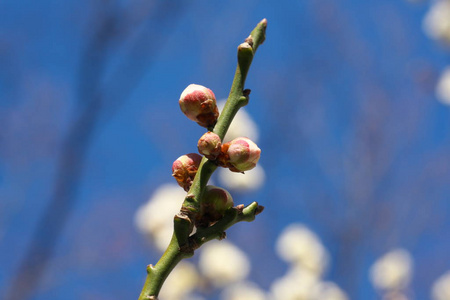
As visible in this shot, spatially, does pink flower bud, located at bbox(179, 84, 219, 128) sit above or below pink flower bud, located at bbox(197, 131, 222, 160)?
above

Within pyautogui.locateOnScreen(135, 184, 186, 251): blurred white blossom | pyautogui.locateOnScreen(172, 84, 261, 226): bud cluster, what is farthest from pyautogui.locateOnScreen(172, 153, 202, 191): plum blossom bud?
pyautogui.locateOnScreen(135, 184, 186, 251): blurred white blossom

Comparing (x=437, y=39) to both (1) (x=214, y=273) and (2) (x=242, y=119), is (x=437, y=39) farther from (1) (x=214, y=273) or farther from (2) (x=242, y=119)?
(1) (x=214, y=273)

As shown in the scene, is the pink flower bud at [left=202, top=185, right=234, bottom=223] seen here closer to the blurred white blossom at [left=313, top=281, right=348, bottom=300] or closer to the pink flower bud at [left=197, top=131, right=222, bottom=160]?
the pink flower bud at [left=197, top=131, right=222, bottom=160]

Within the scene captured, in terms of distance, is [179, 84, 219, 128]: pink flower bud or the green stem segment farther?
[179, 84, 219, 128]: pink flower bud

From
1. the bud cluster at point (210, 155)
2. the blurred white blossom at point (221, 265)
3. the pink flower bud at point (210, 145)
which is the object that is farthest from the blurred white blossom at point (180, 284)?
the pink flower bud at point (210, 145)

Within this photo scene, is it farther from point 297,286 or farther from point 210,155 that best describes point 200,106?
point 297,286

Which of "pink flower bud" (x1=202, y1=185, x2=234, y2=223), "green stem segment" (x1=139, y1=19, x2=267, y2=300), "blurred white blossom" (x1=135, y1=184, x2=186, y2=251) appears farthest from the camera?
"blurred white blossom" (x1=135, y1=184, x2=186, y2=251)
